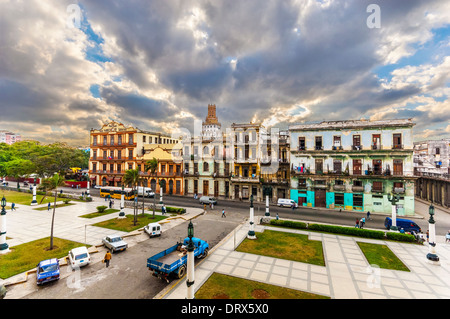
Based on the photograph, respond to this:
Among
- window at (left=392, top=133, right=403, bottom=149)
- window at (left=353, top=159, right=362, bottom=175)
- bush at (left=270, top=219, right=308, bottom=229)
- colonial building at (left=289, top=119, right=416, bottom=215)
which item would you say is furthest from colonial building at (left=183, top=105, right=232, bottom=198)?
window at (left=392, top=133, right=403, bottom=149)

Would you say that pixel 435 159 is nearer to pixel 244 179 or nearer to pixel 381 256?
pixel 244 179

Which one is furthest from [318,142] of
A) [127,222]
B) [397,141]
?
[127,222]

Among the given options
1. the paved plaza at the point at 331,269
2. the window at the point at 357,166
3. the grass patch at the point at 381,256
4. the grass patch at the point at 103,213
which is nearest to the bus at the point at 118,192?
the grass patch at the point at 103,213

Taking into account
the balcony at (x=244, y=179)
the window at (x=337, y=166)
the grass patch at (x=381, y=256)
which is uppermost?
the window at (x=337, y=166)

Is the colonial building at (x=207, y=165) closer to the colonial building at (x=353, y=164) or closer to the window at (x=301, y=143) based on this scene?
the colonial building at (x=353, y=164)

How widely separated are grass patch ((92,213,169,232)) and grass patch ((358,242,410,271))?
87.2ft

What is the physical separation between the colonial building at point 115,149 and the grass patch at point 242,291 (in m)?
48.9

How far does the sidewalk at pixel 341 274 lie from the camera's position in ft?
45.3

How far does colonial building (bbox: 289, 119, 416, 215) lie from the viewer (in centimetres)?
3575

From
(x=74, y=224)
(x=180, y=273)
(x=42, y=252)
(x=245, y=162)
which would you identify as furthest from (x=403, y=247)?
(x=74, y=224)

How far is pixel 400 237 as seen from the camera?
920 inches

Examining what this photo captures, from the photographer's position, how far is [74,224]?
28.1m

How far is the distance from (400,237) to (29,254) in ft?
127
